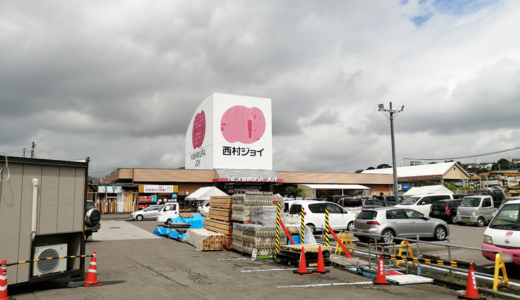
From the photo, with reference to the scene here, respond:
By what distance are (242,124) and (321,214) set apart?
3738 centimetres

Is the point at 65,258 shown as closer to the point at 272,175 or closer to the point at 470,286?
the point at 470,286

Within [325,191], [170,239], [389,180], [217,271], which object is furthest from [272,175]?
[217,271]

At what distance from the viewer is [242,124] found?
55.4 metres

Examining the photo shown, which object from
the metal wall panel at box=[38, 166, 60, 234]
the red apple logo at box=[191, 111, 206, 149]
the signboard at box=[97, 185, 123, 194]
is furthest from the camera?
the red apple logo at box=[191, 111, 206, 149]

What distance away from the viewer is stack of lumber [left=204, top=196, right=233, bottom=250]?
613 inches

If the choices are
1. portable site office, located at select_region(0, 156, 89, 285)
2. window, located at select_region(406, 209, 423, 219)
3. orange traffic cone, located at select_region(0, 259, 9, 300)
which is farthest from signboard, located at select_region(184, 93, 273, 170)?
orange traffic cone, located at select_region(0, 259, 9, 300)

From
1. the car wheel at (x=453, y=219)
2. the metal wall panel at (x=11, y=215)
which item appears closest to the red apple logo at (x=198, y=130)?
the car wheel at (x=453, y=219)

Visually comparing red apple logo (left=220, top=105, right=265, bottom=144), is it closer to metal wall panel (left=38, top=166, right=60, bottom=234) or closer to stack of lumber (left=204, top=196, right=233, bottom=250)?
stack of lumber (left=204, top=196, right=233, bottom=250)

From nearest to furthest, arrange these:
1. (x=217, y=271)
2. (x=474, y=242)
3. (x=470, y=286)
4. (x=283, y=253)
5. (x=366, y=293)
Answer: (x=470, y=286)
(x=366, y=293)
(x=217, y=271)
(x=283, y=253)
(x=474, y=242)

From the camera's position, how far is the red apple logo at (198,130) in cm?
5778

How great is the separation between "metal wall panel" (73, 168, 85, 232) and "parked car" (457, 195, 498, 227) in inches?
891

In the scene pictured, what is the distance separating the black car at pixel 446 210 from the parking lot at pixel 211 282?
12.4 meters

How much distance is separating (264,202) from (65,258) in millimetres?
7483

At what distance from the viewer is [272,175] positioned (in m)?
54.6
